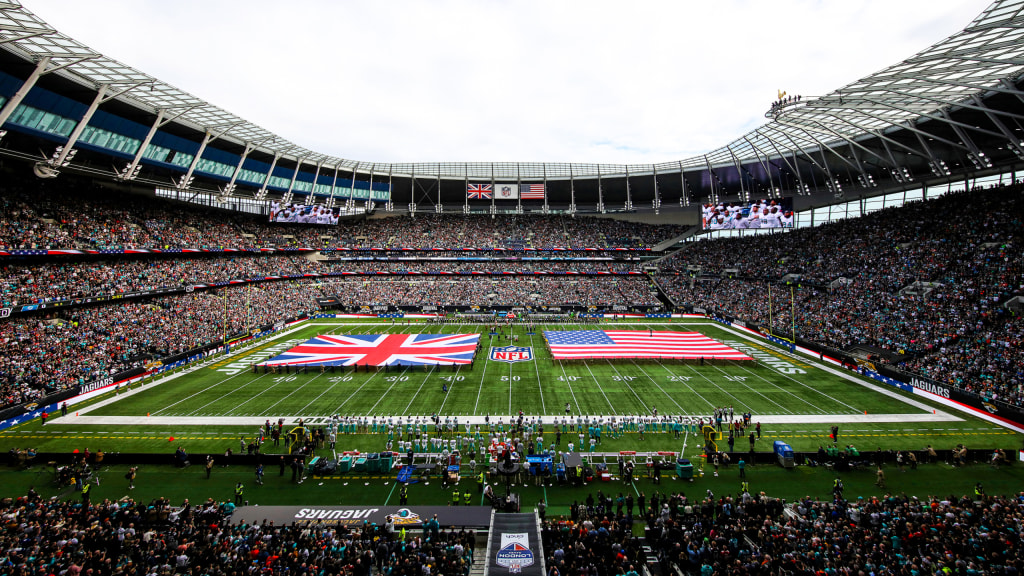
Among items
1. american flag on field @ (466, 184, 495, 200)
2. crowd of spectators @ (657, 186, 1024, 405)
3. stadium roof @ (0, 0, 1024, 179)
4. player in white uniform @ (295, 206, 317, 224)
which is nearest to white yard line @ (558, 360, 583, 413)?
crowd of spectators @ (657, 186, 1024, 405)

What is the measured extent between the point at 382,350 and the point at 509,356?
11.1 metres

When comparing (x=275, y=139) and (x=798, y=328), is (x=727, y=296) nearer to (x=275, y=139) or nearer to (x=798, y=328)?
(x=798, y=328)

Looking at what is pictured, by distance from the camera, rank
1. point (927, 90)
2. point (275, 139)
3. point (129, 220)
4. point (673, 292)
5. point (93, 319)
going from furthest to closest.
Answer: point (673, 292) < point (275, 139) < point (129, 220) < point (93, 319) < point (927, 90)

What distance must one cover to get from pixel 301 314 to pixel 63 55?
103 feet

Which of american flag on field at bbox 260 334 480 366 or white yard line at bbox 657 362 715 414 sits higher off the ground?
american flag on field at bbox 260 334 480 366

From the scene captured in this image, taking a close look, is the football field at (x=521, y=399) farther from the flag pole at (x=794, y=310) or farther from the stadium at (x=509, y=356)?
the flag pole at (x=794, y=310)

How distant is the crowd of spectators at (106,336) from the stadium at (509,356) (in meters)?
0.23

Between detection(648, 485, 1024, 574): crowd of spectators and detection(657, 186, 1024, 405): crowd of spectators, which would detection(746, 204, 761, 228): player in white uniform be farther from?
detection(648, 485, 1024, 574): crowd of spectators

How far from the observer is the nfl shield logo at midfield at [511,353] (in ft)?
114

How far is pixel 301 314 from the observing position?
5328cm

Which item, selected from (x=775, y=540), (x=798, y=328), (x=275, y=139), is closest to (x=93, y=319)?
(x=275, y=139)

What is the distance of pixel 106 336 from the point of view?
104 feet

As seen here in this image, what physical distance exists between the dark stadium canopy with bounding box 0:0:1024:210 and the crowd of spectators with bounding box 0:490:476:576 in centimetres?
2593

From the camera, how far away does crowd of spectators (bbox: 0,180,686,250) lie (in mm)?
36219
